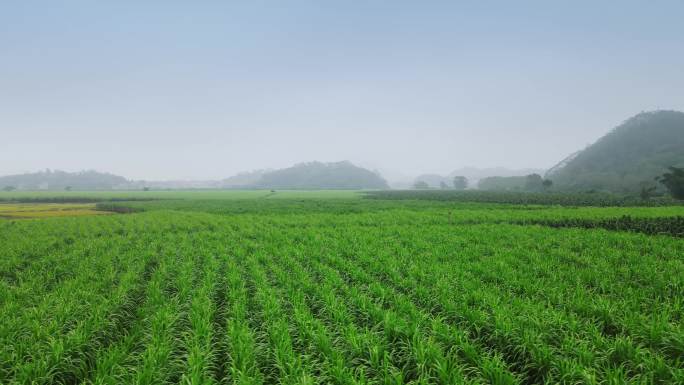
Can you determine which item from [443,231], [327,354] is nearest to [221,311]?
[327,354]

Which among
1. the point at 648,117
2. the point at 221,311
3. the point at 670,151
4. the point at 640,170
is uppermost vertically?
the point at 648,117

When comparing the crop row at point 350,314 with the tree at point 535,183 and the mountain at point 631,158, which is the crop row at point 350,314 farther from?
the tree at point 535,183

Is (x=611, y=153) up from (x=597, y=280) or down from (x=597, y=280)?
up

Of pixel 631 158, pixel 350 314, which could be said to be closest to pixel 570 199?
pixel 350 314

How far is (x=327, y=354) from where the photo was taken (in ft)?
17.7

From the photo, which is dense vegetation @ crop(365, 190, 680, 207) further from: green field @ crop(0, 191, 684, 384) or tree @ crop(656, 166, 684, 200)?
green field @ crop(0, 191, 684, 384)

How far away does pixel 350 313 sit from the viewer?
23.5ft

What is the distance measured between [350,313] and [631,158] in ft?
669

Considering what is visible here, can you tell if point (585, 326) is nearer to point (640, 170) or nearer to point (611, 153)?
point (640, 170)

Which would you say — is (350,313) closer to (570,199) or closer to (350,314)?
(350,314)

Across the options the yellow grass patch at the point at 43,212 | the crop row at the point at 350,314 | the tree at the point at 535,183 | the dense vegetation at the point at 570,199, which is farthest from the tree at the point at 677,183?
the yellow grass patch at the point at 43,212

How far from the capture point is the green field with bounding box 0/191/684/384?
4957 millimetres

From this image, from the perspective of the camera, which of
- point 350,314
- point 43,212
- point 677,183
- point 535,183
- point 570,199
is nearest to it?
point 350,314

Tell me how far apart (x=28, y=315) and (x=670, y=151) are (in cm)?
20394
